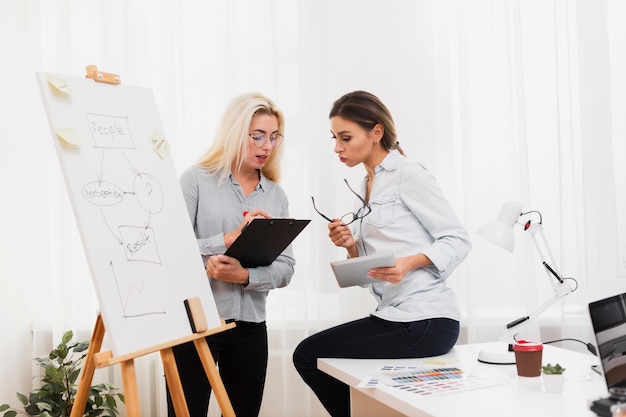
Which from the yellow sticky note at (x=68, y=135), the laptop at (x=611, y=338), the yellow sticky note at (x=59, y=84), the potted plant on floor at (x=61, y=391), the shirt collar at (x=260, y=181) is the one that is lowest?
the potted plant on floor at (x=61, y=391)

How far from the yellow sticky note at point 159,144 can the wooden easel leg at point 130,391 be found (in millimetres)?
722

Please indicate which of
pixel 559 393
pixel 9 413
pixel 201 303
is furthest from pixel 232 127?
pixel 9 413

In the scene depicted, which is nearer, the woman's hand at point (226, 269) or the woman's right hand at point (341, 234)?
the woman's hand at point (226, 269)

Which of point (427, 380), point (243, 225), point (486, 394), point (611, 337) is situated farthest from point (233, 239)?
point (611, 337)

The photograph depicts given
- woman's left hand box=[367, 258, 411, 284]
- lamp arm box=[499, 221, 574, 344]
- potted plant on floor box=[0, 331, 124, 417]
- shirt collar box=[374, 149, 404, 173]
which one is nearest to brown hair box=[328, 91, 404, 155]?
shirt collar box=[374, 149, 404, 173]

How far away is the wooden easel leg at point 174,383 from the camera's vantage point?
1808 mm

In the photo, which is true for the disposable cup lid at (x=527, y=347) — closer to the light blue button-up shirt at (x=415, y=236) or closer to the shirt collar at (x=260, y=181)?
the light blue button-up shirt at (x=415, y=236)

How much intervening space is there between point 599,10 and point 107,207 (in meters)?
2.60

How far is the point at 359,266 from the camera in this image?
200 cm

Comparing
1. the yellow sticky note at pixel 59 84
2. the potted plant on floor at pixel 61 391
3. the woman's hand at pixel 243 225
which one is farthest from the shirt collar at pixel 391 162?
the potted plant on floor at pixel 61 391

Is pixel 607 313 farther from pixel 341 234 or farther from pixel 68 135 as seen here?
pixel 68 135

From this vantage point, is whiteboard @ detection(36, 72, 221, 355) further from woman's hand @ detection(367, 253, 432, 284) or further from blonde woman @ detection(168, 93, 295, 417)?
woman's hand @ detection(367, 253, 432, 284)

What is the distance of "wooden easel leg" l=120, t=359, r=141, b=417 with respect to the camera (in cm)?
162

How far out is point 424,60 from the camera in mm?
3080
